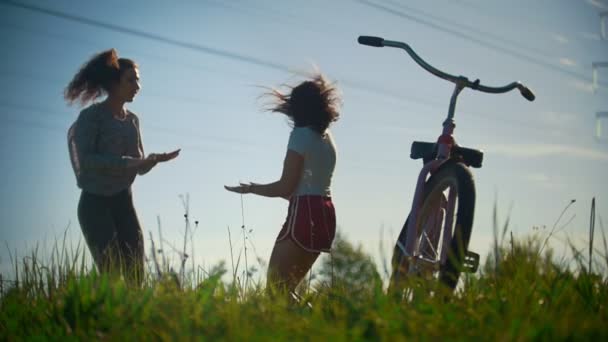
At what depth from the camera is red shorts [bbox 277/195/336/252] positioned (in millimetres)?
5309

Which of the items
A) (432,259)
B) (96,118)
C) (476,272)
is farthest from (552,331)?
(96,118)

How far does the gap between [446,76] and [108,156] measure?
265 cm

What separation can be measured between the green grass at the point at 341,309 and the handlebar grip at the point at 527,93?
930 millimetres

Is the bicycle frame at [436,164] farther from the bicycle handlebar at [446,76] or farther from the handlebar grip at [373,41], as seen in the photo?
the handlebar grip at [373,41]

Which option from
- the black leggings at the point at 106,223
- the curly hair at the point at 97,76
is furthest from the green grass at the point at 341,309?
the curly hair at the point at 97,76

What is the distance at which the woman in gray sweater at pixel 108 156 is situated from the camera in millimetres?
6324

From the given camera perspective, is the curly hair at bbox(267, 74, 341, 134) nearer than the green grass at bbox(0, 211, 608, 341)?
No

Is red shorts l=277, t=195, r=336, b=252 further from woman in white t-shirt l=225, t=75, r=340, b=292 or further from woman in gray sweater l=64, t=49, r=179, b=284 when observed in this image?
woman in gray sweater l=64, t=49, r=179, b=284

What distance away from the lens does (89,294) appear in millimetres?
4070

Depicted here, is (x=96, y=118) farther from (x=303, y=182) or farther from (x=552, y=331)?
(x=552, y=331)

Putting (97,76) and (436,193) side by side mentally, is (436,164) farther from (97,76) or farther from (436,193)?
(97,76)

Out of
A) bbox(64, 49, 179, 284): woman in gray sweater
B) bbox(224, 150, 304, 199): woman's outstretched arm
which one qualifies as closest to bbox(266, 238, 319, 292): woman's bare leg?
bbox(224, 150, 304, 199): woman's outstretched arm

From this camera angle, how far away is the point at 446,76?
4820 millimetres

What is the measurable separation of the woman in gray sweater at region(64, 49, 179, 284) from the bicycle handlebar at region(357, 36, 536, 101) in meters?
1.69
